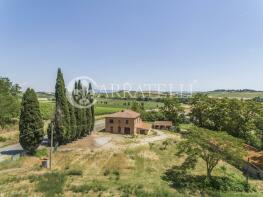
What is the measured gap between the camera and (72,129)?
131 feet

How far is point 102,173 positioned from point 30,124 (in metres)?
12.2

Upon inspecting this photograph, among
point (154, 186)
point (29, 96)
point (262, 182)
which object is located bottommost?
point (262, 182)

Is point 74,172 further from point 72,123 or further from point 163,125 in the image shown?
point 163,125

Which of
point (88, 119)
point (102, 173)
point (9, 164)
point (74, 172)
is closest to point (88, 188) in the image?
point (74, 172)

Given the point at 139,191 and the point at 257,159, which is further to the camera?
the point at 257,159

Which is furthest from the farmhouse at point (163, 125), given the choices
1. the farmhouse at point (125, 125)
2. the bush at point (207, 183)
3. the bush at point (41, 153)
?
the bush at point (41, 153)

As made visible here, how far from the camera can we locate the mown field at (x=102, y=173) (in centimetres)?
2134

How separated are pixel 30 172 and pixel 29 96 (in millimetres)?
10962

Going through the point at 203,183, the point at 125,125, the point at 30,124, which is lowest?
the point at 203,183

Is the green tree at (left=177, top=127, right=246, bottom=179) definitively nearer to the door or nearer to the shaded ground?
the shaded ground

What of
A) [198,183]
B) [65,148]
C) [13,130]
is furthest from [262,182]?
[13,130]

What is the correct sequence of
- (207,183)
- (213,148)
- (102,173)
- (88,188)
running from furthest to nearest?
(213,148) < (102,173) < (207,183) < (88,188)

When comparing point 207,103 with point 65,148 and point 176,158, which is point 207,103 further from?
point 65,148

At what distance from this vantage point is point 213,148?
29281mm
